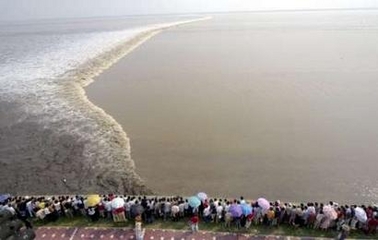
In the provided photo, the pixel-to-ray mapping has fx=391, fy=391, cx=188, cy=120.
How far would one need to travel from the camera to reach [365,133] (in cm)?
2555

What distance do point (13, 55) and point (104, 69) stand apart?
17339mm

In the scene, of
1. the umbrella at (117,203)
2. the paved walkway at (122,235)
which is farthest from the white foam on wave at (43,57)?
the umbrella at (117,203)

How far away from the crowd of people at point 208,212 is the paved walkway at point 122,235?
46 cm

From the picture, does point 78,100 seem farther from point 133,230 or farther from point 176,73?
point 133,230

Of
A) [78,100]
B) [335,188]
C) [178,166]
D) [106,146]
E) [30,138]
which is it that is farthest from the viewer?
[78,100]

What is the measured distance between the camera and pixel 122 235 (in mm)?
15398

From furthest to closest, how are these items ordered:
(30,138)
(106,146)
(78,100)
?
(78,100), (30,138), (106,146)

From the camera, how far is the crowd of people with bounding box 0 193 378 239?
48.7ft

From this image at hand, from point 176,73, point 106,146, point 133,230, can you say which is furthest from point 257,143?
point 176,73

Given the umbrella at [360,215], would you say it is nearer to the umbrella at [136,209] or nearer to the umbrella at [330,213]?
the umbrella at [330,213]

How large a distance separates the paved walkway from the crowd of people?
18.0 inches

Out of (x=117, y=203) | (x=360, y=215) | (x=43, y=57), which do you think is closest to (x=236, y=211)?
(x=360, y=215)

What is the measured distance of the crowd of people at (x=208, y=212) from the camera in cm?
1484

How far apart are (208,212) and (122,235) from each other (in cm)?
351
